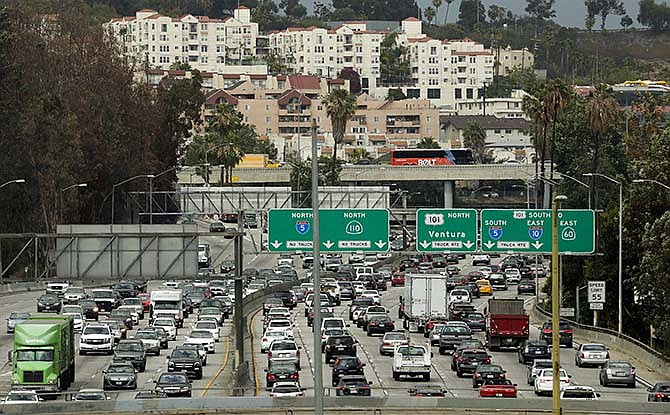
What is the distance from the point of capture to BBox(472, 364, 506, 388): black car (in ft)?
A: 179

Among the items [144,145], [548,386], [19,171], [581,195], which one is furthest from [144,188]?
[548,386]

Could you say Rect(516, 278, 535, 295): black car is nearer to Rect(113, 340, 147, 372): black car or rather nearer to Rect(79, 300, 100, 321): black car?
Rect(79, 300, 100, 321): black car

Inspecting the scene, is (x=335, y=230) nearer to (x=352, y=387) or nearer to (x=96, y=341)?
(x=352, y=387)

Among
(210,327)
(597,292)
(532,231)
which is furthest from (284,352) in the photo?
(597,292)

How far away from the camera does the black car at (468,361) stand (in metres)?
61.0

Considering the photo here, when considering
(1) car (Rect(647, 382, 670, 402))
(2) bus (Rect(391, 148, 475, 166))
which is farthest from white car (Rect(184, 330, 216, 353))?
(2) bus (Rect(391, 148, 475, 166))

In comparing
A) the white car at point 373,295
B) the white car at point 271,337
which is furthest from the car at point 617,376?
the white car at point 373,295

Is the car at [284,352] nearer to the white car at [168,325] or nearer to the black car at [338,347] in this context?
the black car at [338,347]

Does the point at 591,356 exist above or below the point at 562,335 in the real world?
above

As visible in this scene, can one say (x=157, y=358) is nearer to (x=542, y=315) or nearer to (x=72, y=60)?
(x=542, y=315)

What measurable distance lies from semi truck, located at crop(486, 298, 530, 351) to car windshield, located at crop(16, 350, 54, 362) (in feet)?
83.2

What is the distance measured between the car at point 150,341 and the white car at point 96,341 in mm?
1393

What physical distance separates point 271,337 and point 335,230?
1229 centimetres

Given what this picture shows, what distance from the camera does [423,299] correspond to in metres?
80.7
